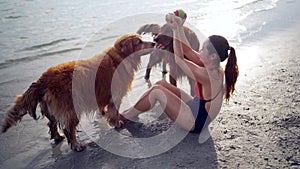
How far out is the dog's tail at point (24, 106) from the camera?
3891 mm

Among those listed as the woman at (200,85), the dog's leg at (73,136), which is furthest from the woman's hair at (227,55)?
the dog's leg at (73,136)

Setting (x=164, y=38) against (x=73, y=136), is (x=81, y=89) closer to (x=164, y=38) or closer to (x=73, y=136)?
(x=73, y=136)

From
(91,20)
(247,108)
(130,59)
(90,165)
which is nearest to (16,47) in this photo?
(91,20)

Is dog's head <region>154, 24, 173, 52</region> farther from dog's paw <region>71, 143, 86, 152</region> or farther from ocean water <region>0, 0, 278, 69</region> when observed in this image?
ocean water <region>0, 0, 278, 69</region>

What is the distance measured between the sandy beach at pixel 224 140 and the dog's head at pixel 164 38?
131 cm

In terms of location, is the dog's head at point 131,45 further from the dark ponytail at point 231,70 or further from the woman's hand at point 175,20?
the dark ponytail at point 231,70

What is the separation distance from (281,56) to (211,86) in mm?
4162

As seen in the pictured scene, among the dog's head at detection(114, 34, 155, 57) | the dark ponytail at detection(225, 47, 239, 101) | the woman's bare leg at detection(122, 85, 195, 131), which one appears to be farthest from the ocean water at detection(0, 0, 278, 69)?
the dark ponytail at detection(225, 47, 239, 101)

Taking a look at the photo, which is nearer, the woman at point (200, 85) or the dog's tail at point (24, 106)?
the dog's tail at point (24, 106)

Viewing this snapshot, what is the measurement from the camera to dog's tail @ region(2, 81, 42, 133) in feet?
12.8

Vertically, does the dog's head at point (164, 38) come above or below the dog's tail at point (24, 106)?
above

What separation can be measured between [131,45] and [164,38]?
0.72 meters

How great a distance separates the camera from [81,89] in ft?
14.0

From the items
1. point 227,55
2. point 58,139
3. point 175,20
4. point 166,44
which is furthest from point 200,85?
point 58,139
